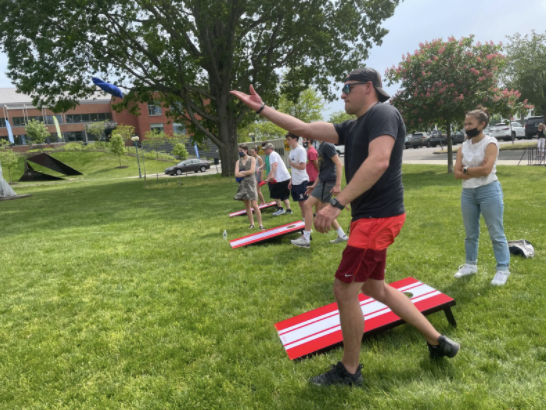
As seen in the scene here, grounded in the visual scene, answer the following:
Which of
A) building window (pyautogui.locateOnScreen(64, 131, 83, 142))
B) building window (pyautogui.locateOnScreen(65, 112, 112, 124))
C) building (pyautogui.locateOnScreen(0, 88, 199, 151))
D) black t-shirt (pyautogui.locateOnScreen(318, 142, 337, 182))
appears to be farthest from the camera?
building window (pyautogui.locateOnScreen(64, 131, 83, 142))

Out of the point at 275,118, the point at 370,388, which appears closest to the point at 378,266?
the point at 370,388

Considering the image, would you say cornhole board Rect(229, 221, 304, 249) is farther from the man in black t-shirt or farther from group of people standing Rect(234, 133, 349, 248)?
the man in black t-shirt

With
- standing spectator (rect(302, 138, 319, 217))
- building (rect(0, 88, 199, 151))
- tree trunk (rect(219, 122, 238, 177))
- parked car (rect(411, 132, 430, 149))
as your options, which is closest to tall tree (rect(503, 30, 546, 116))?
parked car (rect(411, 132, 430, 149))

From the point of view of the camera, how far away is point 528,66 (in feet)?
116

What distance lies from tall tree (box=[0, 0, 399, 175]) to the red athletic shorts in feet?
61.0

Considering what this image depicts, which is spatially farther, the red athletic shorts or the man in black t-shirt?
the red athletic shorts

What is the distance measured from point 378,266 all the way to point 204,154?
61242 millimetres

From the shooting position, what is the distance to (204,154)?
2435 inches

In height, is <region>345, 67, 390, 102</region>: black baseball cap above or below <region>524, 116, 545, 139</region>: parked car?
above

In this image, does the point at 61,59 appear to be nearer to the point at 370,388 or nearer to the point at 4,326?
the point at 4,326

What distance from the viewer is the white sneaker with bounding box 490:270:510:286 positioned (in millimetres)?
4285

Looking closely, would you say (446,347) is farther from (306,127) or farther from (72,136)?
(72,136)

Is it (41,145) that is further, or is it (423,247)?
(41,145)

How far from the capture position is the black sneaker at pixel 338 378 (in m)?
2.70
